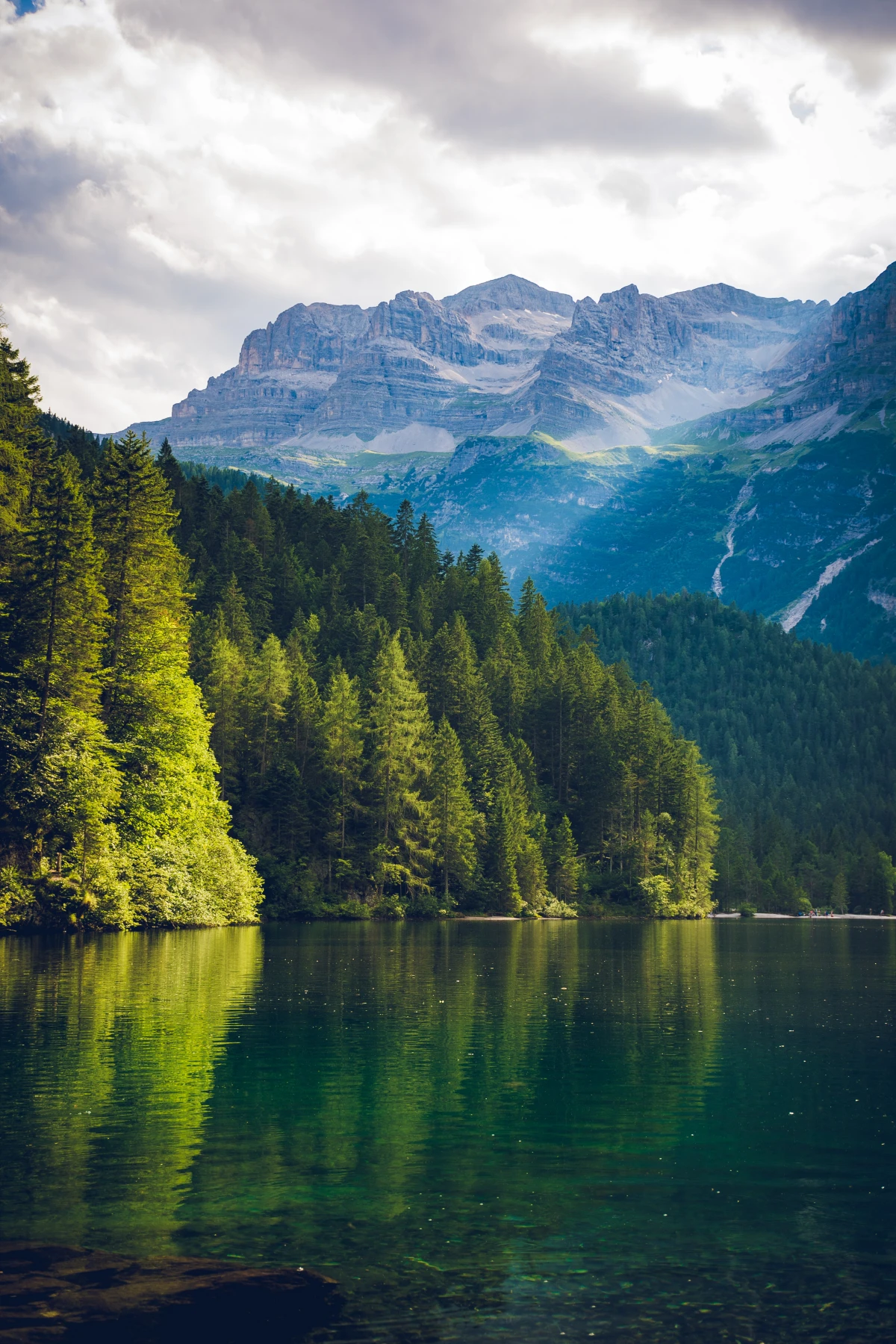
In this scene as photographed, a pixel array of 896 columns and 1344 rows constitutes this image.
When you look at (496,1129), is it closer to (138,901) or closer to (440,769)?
(138,901)

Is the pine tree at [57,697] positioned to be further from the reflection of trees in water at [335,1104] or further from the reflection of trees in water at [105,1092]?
the reflection of trees in water at [105,1092]

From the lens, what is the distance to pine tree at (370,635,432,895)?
116 metres

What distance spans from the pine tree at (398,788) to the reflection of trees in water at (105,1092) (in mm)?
64642

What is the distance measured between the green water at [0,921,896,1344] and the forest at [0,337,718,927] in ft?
84.5

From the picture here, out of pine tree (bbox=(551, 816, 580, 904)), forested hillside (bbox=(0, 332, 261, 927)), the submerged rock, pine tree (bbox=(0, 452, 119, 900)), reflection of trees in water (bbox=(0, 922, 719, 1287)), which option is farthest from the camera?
pine tree (bbox=(551, 816, 580, 904))

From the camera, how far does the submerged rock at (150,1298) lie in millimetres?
13164

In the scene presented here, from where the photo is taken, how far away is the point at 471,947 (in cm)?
7450

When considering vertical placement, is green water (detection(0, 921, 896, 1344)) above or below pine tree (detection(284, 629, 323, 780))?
below

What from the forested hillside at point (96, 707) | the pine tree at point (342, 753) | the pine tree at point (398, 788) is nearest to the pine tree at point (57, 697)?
the forested hillside at point (96, 707)

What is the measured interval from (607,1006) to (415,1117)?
67.8ft

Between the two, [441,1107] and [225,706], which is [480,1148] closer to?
[441,1107]

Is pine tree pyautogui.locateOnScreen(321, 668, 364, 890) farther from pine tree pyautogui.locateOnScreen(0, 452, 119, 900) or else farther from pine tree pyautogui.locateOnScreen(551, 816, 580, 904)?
pine tree pyautogui.locateOnScreen(0, 452, 119, 900)

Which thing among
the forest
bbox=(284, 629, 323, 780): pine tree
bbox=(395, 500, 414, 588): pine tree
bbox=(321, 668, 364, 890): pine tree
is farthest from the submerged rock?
bbox=(395, 500, 414, 588): pine tree

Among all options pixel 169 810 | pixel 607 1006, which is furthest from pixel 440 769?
pixel 607 1006
